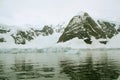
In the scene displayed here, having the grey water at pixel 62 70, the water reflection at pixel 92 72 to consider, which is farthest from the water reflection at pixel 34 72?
the water reflection at pixel 92 72

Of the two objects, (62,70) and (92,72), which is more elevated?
(62,70)

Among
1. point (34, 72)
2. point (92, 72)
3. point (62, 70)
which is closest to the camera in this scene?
point (92, 72)

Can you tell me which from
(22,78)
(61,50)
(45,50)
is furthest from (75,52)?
(22,78)

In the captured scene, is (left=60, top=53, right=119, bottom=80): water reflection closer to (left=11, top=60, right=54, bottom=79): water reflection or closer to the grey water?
the grey water

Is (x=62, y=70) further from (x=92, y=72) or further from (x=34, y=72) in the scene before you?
(x=92, y=72)

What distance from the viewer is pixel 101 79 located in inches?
1342

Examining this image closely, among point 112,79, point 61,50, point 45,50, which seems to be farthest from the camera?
point 45,50

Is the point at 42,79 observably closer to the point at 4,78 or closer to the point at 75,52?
the point at 4,78

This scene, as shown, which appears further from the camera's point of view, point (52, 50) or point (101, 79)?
point (52, 50)

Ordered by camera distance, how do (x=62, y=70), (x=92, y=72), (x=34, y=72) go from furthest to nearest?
1. (x=62, y=70)
2. (x=34, y=72)
3. (x=92, y=72)

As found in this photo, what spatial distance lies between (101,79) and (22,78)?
32.5 feet

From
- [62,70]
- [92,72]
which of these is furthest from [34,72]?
[92,72]

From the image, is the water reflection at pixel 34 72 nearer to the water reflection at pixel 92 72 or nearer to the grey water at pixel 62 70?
the grey water at pixel 62 70

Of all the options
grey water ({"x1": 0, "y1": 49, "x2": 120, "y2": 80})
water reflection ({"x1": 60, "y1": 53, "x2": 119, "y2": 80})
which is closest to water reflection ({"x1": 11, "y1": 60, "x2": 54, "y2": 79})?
grey water ({"x1": 0, "y1": 49, "x2": 120, "y2": 80})
